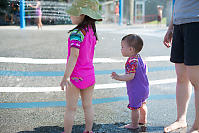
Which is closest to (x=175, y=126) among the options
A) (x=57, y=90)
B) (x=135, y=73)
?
(x=135, y=73)

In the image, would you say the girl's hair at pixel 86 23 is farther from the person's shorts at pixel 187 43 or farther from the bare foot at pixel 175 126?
the bare foot at pixel 175 126

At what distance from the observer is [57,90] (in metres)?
3.87

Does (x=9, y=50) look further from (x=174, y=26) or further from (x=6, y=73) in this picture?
(x=174, y=26)

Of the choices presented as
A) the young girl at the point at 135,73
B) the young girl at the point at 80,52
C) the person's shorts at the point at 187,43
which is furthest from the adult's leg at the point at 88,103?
the person's shorts at the point at 187,43

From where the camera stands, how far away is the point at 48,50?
17.6 ft

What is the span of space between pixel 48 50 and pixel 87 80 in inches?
126

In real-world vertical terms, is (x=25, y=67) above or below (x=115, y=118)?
above

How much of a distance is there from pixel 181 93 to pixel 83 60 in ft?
3.75

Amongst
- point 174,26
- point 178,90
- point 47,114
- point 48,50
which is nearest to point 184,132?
point 178,90

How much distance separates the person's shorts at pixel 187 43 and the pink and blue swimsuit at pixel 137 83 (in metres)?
0.40

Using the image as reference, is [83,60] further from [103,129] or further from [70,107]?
[103,129]

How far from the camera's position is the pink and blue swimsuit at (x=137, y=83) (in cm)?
256

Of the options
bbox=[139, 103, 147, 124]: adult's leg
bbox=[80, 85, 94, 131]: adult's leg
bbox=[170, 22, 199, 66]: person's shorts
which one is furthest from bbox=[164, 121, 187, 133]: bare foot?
bbox=[80, 85, 94, 131]: adult's leg

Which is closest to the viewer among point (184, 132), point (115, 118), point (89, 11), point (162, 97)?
point (89, 11)
